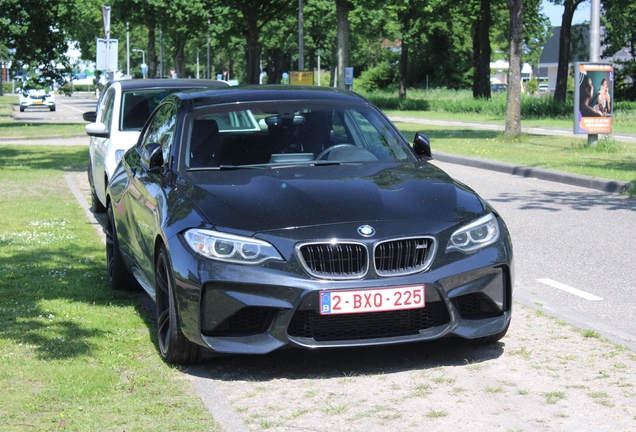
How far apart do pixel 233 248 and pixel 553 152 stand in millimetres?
16218

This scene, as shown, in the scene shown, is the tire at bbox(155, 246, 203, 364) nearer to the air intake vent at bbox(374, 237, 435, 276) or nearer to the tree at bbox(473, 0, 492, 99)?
the air intake vent at bbox(374, 237, 435, 276)

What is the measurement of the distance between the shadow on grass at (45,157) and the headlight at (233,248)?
1481 cm

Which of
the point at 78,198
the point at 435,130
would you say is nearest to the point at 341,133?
the point at 78,198

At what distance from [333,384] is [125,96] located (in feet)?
25.4

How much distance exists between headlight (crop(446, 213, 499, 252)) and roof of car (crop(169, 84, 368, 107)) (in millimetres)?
1790

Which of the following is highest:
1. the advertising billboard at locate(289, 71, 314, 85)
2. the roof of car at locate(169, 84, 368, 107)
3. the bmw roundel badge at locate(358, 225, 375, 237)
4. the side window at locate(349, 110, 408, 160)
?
the advertising billboard at locate(289, 71, 314, 85)

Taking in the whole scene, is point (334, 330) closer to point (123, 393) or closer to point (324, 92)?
point (123, 393)

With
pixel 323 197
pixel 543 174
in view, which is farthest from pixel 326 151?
pixel 543 174

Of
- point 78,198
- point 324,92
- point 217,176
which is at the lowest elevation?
point 78,198

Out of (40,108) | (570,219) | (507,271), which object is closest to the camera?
(507,271)

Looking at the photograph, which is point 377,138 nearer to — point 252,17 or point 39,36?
point 39,36

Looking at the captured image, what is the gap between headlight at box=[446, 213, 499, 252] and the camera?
5.24 m

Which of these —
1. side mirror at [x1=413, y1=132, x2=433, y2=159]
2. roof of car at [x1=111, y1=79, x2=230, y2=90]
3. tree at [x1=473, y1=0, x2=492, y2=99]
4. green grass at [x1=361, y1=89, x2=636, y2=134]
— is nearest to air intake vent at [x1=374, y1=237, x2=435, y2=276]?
side mirror at [x1=413, y1=132, x2=433, y2=159]

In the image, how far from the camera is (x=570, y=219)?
37.2 ft
